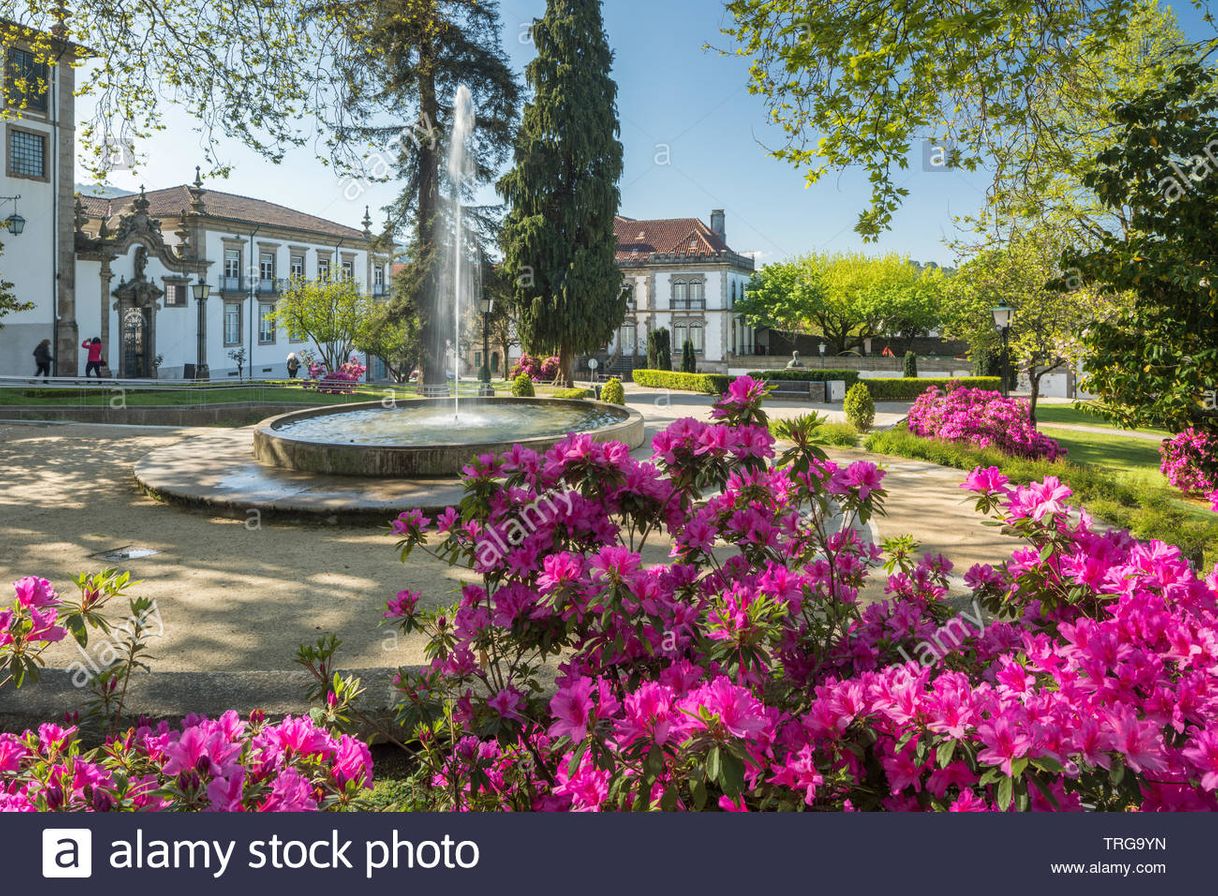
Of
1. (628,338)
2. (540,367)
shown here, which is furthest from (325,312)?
(628,338)

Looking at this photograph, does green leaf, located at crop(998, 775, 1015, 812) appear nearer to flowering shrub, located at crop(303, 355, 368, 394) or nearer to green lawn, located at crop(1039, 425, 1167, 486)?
green lawn, located at crop(1039, 425, 1167, 486)

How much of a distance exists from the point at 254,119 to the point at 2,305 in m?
15.0

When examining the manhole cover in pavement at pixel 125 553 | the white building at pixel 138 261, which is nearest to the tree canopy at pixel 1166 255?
the manhole cover in pavement at pixel 125 553

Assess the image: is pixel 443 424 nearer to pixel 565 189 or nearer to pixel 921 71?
pixel 921 71

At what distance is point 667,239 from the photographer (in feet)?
202

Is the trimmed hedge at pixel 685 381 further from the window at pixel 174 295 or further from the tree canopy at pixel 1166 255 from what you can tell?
the tree canopy at pixel 1166 255

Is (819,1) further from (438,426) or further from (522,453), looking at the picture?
(438,426)

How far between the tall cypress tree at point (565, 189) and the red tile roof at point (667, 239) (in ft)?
90.4

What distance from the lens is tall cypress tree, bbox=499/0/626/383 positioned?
3098cm

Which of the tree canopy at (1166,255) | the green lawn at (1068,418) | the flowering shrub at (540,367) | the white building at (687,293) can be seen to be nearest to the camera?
the tree canopy at (1166,255)

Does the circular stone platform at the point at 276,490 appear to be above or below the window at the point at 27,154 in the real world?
below

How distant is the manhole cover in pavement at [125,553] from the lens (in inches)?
265

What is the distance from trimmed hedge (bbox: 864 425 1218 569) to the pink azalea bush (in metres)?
2.44

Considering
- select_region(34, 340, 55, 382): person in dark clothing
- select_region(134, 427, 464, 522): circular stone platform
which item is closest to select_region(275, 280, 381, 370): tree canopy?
select_region(34, 340, 55, 382): person in dark clothing
